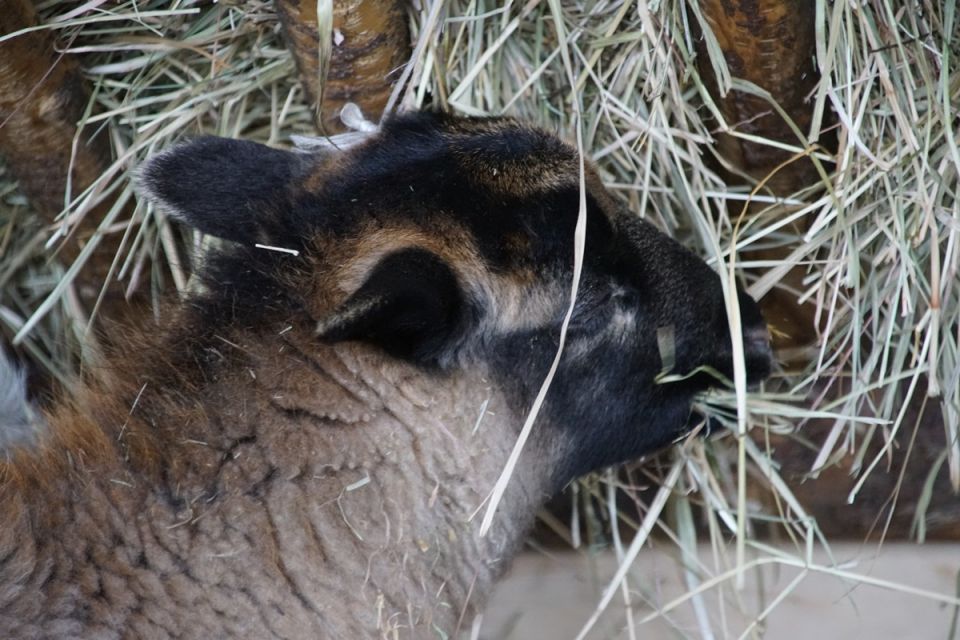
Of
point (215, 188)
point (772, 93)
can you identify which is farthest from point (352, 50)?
point (772, 93)

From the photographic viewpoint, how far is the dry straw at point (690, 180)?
121 inches

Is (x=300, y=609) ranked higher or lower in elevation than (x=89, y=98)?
lower

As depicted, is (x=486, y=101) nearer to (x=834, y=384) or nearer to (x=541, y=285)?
(x=541, y=285)

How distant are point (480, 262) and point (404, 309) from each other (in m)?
0.30

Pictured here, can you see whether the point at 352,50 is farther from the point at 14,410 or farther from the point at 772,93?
the point at 14,410

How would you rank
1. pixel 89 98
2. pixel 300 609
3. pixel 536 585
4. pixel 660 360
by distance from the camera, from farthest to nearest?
pixel 536 585 → pixel 89 98 → pixel 660 360 → pixel 300 609

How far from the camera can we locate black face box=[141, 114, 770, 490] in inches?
99.7

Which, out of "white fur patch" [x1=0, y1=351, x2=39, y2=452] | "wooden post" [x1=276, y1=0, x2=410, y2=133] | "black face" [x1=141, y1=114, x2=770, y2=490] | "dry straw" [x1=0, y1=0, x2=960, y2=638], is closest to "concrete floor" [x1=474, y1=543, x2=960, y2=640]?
"dry straw" [x1=0, y1=0, x2=960, y2=638]

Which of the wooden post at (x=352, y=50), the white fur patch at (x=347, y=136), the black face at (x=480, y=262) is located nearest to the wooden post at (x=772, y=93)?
the black face at (x=480, y=262)

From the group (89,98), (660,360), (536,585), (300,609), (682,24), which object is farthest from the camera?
(536,585)

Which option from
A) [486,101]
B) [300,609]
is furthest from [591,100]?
[300,609]

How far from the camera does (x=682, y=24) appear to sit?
123 inches

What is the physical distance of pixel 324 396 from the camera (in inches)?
103

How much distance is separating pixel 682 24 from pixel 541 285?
3.21 ft
